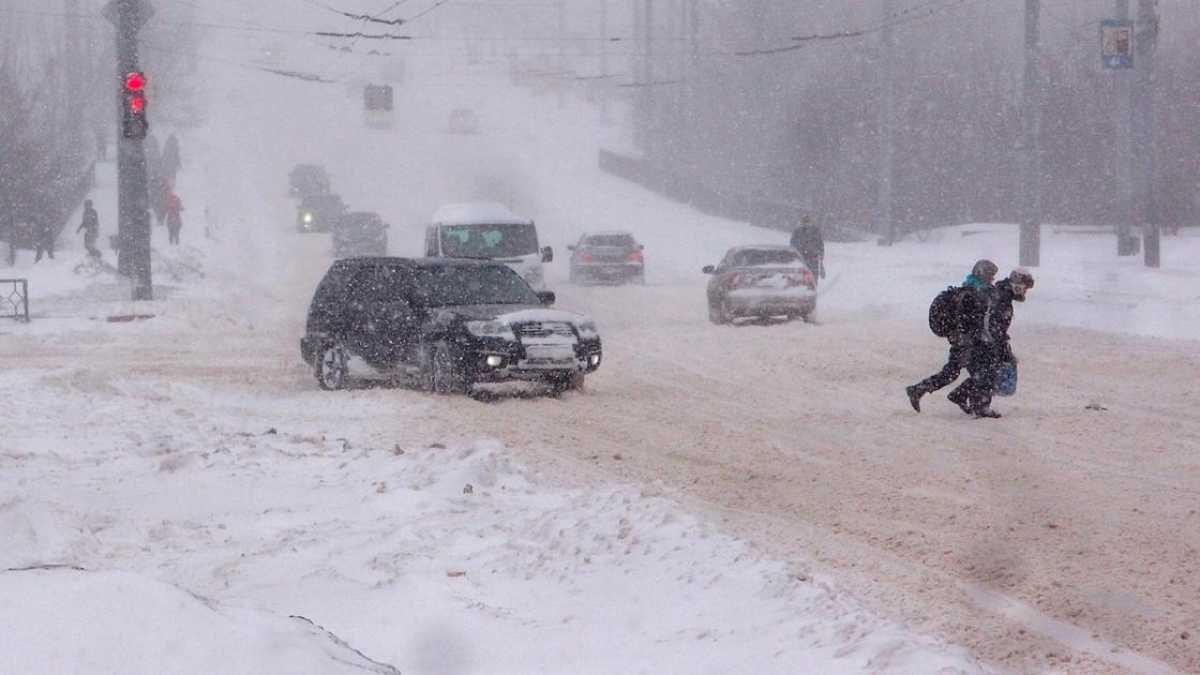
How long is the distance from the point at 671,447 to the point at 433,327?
496cm

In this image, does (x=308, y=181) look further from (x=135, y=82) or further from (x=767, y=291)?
(x=767, y=291)

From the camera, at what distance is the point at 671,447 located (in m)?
13.0

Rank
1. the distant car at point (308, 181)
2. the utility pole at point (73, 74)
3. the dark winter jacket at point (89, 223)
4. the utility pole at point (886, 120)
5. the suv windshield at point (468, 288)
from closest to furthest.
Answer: the suv windshield at point (468, 288)
the dark winter jacket at point (89, 223)
the utility pole at point (886, 120)
the utility pole at point (73, 74)
the distant car at point (308, 181)

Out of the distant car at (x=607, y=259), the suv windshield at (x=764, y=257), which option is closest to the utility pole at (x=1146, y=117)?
the suv windshield at (x=764, y=257)

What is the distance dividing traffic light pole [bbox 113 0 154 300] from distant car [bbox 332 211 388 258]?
1868 centimetres

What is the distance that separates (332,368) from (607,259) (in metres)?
21.4

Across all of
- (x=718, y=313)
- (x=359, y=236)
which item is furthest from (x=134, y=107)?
(x=359, y=236)

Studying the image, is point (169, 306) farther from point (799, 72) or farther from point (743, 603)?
point (799, 72)

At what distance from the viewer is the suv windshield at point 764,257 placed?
27234mm

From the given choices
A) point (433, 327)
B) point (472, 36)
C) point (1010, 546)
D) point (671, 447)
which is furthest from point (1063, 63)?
point (472, 36)

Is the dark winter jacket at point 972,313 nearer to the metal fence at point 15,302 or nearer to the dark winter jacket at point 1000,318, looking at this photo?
the dark winter jacket at point 1000,318

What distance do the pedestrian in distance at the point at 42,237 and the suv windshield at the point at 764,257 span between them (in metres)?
19.4

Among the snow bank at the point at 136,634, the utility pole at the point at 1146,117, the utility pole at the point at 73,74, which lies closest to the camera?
the snow bank at the point at 136,634

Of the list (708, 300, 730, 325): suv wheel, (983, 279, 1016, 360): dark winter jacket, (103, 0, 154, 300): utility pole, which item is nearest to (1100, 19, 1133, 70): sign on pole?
(708, 300, 730, 325): suv wheel
